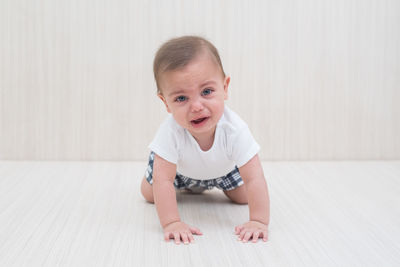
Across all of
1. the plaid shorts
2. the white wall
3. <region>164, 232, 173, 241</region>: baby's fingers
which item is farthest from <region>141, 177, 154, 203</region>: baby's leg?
the white wall

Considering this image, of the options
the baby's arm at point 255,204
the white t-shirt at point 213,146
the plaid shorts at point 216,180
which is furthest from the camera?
the plaid shorts at point 216,180

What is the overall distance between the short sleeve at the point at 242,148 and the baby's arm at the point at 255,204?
0.01 m

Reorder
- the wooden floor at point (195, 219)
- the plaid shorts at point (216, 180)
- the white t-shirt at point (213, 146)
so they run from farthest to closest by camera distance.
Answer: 1. the plaid shorts at point (216, 180)
2. the white t-shirt at point (213, 146)
3. the wooden floor at point (195, 219)

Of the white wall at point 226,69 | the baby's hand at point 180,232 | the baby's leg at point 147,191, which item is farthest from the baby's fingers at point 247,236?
the white wall at point 226,69

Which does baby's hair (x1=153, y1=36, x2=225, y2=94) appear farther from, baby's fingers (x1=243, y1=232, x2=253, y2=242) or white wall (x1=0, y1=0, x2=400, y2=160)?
white wall (x1=0, y1=0, x2=400, y2=160)

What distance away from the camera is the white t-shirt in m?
1.30

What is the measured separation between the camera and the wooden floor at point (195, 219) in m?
1.09

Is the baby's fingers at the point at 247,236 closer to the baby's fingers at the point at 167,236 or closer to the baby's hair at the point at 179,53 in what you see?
the baby's fingers at the point at 167,236

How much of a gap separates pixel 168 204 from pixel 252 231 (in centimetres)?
21

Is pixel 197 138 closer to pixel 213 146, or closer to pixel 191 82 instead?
pixel 213 146

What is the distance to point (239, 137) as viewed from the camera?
1297 mm

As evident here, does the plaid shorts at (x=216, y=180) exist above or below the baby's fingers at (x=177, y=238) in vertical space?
above

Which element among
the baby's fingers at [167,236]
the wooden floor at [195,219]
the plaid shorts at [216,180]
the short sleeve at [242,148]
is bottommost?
the wooden floor at [195,219]

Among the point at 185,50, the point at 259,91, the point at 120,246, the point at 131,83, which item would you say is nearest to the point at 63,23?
the point at 131,83
